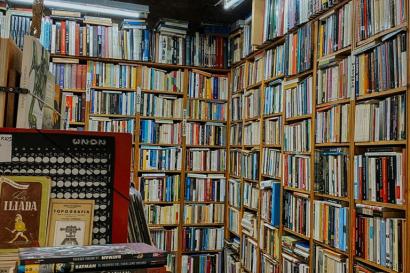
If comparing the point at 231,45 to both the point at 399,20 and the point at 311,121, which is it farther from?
the point at 399,20

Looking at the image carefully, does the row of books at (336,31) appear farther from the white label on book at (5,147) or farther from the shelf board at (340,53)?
the white label on book at (5,147)

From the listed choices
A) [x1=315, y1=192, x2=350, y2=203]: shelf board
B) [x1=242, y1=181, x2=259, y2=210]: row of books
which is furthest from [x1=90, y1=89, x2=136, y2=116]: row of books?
[x1=315, y1=192, x2=350, y2=203]: shelf board

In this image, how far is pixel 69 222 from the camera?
2.85ft

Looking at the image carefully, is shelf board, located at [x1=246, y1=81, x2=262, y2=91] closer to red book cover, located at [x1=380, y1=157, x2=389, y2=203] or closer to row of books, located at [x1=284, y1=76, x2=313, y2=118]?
→ row of books, located at [x1=284, y1=76, x2=313, y2=118]

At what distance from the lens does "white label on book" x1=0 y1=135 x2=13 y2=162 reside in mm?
841

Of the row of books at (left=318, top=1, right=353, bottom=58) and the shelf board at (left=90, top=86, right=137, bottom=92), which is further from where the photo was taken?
the shelf board at (left=90, top=86, right=137, bottom=92)

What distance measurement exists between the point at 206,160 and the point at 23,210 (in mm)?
3568

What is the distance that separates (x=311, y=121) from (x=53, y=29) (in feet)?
9.06

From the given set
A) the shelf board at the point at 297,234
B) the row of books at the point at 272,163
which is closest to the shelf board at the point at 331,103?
the row of books at the point at 272,163

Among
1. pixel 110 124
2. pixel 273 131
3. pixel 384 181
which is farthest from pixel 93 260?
pixel 110 124

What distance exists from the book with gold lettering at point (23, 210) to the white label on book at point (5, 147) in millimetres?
42

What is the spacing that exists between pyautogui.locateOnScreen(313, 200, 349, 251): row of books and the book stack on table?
1.86 meters

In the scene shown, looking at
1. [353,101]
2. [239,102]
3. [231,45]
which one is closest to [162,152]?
[239,102]

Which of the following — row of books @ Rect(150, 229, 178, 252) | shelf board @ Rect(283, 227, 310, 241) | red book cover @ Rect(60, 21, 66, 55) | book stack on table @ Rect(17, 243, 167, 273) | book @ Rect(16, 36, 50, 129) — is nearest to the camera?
book stack on table @ Rect(17, 243, 167, 273)
